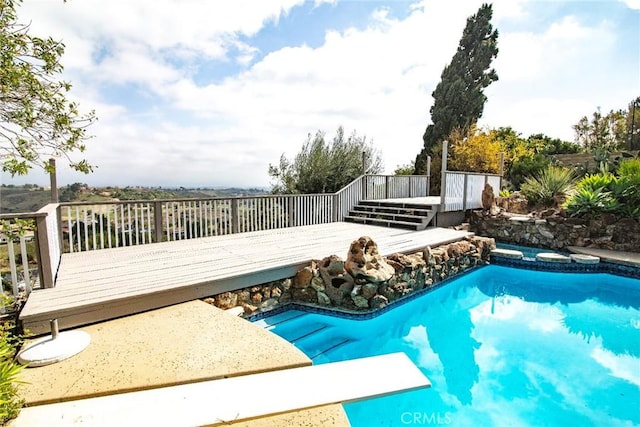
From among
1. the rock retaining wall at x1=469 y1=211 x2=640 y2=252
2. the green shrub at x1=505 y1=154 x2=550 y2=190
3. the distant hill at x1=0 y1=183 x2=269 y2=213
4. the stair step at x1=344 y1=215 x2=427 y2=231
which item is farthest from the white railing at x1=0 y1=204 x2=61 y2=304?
the green shrub at x1=505 y1=154 x2=550 y2=190

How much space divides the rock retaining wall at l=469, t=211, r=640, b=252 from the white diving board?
7.24m

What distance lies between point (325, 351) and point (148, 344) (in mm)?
1822

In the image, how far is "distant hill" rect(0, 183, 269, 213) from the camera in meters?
3.36

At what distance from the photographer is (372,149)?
39.7 ft

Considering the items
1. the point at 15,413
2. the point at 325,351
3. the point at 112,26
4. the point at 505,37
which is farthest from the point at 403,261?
the point at 505,37

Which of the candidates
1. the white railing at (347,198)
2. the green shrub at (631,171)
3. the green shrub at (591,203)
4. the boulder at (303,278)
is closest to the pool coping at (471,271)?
the boulder at (303,278)

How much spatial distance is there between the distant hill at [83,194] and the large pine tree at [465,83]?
11149 mm

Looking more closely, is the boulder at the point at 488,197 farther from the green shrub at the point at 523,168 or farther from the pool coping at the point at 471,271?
the green shrub at the point at 523,168

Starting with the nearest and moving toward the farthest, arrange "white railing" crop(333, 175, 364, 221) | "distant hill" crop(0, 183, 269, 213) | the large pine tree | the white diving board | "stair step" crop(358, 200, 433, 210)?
the white diving board, "distant hill" crop(0, 183, 269, 213), "stair step" crop(358, 200, 433, 210), "white railing" crop(333, 175, 364, 221), the large pine tree

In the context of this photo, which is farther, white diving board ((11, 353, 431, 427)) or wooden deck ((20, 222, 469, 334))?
wooden deck ((20, 222, 469, 334))

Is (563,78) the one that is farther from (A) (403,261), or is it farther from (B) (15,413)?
(B) (15,413)

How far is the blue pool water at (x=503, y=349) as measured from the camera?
2754 mm

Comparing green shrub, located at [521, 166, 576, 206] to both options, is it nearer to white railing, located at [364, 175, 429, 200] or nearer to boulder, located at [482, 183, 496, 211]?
boulder, located at [482, 183, 496, 211]

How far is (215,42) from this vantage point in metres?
6.95
